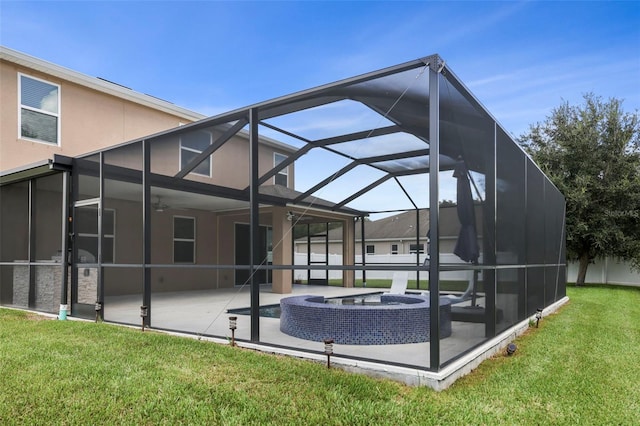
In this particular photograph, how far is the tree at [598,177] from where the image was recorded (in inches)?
638

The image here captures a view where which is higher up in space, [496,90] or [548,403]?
[496,90]

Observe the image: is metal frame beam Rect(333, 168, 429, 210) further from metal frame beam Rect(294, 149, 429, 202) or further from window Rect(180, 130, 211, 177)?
window Rect(180, 130, 211, 177)

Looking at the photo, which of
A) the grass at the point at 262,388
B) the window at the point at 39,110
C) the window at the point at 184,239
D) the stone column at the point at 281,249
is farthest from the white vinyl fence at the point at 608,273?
the window at the point at 39,110

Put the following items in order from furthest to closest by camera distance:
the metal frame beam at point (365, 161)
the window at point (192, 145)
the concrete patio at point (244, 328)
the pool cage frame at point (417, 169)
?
the metal frame beam at point (365, 161)
the window at point (192, 145)
the concrete patio at point (244, 328)
the pool cage frame at point (417, 169)

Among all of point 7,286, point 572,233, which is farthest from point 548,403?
point 572,233

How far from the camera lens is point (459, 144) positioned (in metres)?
4.63

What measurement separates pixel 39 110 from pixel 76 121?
76 cm

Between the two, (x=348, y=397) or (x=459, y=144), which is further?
(x=459, y=144)

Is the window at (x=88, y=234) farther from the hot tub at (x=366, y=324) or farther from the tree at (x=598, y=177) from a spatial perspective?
the tree at (x=598, y=177)

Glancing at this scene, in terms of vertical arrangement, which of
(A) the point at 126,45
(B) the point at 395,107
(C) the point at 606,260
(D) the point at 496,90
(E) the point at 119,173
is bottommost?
(C) the point at 606,260

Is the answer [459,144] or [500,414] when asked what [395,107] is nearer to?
[459,144]

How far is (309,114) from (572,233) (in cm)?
1448

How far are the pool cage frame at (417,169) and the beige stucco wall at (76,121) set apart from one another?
82 centimetres

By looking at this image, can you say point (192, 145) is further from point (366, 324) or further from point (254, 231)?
point (366, 324)
